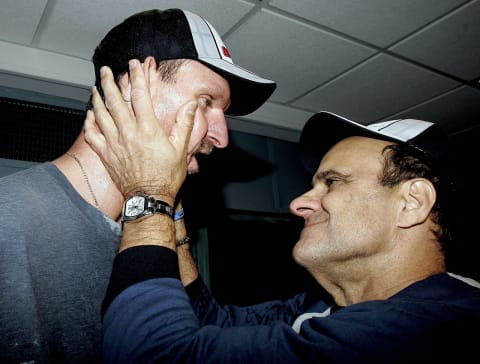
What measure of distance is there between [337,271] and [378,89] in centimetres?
217

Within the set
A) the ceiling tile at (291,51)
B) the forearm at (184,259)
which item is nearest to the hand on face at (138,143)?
the forearm at (184,259)

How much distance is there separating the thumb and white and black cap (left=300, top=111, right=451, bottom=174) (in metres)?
0.65

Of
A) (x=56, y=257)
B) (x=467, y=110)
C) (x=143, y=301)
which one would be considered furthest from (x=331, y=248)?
(x=467, y=110)

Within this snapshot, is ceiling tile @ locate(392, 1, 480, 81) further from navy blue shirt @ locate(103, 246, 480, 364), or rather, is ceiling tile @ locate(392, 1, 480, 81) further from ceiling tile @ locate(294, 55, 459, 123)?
navy blue shirt @ locate(103, 246, 480, 364)

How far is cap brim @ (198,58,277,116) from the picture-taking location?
1.28 m

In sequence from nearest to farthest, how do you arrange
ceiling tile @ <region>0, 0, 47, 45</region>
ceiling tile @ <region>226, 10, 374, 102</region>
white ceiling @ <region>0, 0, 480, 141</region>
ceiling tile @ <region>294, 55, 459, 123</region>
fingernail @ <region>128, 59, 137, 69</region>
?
fingernail @ <region>128, 59, 137, 69</region>, ceiling tile @ <region>0, 0, 47, 45</region>, white ceiling @ <region>0, 0, 480, 141</region>, ceiling tile @ <region>226, 10, 374, 102</region>, ceiling tile @ <region>294, 55, 459, 123</region>

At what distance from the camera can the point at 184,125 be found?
3.72 ft

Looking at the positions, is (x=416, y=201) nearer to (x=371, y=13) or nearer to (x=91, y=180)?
(x=91, y=180)

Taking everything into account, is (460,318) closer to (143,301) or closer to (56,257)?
(143,301)

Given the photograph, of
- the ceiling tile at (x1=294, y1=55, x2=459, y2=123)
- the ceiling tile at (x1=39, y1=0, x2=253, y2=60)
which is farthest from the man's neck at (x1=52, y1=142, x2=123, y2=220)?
the ceiling tile at (x1=294, y1=55, x2=459, y2=123)

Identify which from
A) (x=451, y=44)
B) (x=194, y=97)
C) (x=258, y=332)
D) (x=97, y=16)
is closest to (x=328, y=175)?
(x=194, y=97)

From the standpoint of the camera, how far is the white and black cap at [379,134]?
1370 mm

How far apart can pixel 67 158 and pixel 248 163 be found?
2.25 m

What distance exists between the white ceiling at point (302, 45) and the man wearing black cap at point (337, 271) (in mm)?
859
